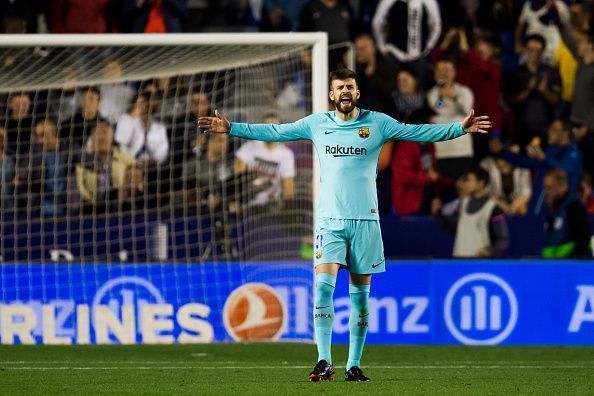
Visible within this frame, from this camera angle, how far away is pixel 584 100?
650 inches

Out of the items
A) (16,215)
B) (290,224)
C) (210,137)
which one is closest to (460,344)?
(290,224)

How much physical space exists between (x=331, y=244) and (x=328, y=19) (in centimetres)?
819

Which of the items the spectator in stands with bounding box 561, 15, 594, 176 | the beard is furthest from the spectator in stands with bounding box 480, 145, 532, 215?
the beard

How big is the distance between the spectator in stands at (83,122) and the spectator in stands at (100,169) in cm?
8

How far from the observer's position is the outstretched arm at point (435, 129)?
8562mm

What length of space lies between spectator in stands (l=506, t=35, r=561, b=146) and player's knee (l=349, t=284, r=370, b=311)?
8.13 m

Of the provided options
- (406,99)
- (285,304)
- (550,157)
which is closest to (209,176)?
(285,304)

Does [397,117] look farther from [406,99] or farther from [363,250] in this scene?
[363,250]

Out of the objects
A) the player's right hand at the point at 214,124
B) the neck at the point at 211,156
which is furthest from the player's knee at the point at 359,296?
the neck at the point at 211,156

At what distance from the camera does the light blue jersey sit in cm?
873

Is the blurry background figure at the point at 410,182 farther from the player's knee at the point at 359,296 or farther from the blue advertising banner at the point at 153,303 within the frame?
the player's knee at the point at 359,296

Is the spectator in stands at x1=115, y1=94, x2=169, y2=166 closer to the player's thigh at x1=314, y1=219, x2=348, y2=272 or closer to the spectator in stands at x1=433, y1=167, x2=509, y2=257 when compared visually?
the spectator in stands at x1=433, y1=167, x2=509, y2=257

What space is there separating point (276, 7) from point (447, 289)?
4.99 meters

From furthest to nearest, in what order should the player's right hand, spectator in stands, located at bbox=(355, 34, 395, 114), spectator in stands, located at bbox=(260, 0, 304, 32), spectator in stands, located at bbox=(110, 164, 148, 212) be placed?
spectator in stands, located at bbox=(260, 0, 304, 32), spectator in stands, located at bbox=(355, 34, 395, 114), spectator in stands, located at bbox=(110, 164, 148, 212), the player's right hand
